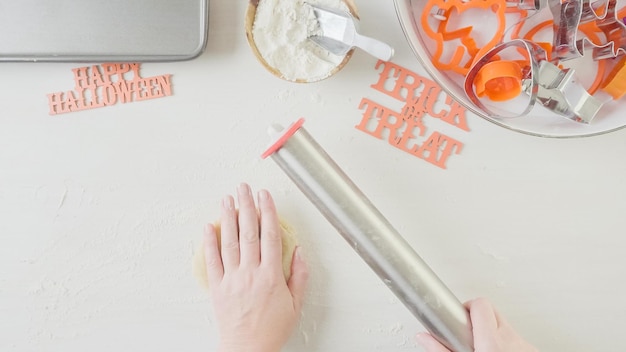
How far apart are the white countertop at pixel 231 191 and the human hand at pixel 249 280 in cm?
3

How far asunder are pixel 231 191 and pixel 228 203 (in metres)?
0.02

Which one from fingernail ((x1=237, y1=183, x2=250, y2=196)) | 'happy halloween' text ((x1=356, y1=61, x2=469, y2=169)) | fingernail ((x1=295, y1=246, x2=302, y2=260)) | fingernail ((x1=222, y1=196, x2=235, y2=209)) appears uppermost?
'happy halloween' text ((x1=356, y1=61, x2=469, y2=169))

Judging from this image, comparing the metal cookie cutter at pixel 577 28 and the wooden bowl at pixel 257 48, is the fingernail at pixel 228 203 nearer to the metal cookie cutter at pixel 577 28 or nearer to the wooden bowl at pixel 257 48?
the wooden bowl at pixel 257 48

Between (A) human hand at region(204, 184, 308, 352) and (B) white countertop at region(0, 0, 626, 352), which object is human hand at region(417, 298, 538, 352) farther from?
(A) human hand at region(204, 184, 308, 352)

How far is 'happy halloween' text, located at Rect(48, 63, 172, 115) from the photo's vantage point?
0.63 meters

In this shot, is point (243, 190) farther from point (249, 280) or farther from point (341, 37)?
point (341, 37)

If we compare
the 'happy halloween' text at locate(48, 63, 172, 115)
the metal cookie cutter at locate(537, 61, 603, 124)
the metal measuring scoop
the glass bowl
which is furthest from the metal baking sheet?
the metal cookie cutter at locate(537, 61, 603, 124)

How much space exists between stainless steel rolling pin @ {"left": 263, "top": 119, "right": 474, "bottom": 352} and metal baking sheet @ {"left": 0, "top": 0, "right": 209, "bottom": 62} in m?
0.17

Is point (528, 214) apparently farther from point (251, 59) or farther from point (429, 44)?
point (251, 59)

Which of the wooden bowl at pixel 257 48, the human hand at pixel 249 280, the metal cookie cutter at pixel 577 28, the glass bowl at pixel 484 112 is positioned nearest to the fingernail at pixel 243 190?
the human hand at pixel 249 280

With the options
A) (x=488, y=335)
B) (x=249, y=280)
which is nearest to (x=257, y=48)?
(x=249, y=280)

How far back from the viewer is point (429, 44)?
0.61 m

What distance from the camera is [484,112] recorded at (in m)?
0.56

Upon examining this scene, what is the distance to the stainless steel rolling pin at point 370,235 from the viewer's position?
549mm
